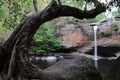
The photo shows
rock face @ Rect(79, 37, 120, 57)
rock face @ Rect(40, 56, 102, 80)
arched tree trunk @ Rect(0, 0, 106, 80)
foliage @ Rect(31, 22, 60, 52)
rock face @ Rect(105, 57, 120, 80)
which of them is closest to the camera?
arched tree trunk @ Rect(0, 0, 106, 80)

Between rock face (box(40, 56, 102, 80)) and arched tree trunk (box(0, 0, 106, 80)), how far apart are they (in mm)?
369

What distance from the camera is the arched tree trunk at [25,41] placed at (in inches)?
304

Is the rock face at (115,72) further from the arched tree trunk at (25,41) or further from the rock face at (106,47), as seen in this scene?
the rock face at (106,47)

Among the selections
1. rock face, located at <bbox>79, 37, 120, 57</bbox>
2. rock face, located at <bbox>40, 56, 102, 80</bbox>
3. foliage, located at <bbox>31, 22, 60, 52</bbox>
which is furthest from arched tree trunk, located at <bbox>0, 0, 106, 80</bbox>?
rock face, located at <bbox>79, 37, 120, 57</bbox>

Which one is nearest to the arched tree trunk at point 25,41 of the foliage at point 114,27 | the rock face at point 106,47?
the rock face at point 106,47

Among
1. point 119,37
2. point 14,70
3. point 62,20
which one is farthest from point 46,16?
point 62,20

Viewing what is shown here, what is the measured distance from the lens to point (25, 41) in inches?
305

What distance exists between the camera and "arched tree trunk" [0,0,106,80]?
773 centimetres

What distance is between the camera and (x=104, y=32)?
27.0m

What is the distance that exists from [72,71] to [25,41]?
1.56 meters

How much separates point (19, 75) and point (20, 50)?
2.09 feet

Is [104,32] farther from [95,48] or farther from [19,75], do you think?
[19,75]

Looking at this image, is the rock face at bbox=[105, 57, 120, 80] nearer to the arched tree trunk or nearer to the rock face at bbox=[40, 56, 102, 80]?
the rock face at bbox=[40, 56, 102, 80]

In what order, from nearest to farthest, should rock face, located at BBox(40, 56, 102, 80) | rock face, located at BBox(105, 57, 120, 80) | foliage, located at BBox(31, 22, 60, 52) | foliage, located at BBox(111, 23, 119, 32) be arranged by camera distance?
rock face, located at BBox(40, 56, 102, 80)
rock face, located at BBox(105, 57, 120, 80)
foliage, located at BBox(31, 22, 60, 52)
foliage, located at BBox(111, 23, 119, 32)
